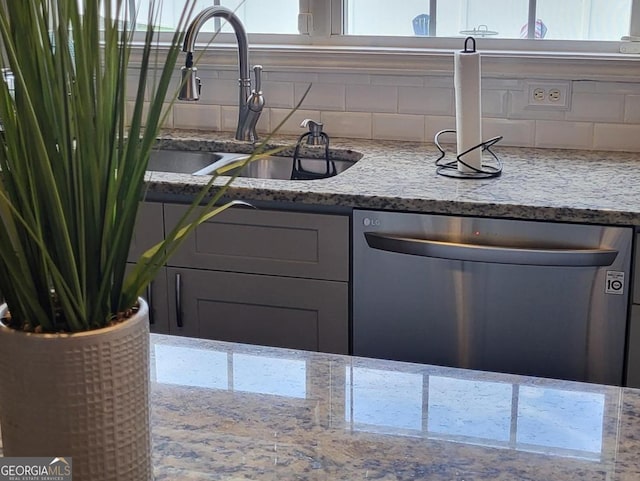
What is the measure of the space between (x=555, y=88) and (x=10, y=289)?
2212 mm

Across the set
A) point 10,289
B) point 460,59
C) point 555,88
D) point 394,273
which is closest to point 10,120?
point 10,289

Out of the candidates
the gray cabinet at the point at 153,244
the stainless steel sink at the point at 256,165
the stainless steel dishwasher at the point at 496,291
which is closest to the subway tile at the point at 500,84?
the stainless steel sink at the point at 256,165

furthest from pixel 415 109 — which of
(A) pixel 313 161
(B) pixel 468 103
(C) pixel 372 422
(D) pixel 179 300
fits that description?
(C) pixel 372 422

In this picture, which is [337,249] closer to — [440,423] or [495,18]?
[495,18]

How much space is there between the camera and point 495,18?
2.88 metres

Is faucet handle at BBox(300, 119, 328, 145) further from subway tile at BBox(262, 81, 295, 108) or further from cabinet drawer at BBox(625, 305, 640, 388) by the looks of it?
cabinet drawer at BBox(625, 305, 640, 388)

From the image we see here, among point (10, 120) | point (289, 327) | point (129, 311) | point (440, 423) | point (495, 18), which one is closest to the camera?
point (10, 120)

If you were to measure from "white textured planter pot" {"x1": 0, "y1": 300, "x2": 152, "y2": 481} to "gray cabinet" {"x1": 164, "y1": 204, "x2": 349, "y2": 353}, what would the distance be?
146 cm

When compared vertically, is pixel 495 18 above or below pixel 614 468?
above

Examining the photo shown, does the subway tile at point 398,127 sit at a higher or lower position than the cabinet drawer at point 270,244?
higher

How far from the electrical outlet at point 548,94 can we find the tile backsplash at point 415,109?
13 millimetres

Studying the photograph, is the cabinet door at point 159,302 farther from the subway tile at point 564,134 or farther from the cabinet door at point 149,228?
the subway tile at point 564,134

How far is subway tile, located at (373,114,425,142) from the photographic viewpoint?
2.91 metres

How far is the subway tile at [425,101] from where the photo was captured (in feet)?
9.36
